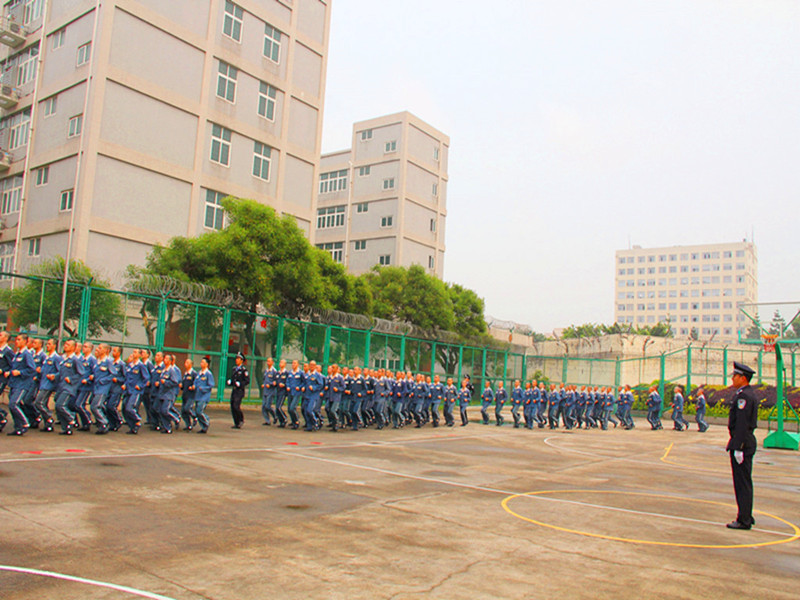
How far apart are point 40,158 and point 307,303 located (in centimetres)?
1687

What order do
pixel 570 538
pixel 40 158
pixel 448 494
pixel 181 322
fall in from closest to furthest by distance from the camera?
pixel 570 538 < pixel 448 494 < pixel 181 322 < pixel 40 158

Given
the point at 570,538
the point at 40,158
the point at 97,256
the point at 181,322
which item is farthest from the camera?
the point at 40,158

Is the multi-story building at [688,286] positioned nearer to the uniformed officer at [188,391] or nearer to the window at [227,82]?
the window at [227,82]

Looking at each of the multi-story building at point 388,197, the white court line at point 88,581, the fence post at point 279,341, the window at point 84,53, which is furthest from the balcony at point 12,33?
the white court line at point 88,581

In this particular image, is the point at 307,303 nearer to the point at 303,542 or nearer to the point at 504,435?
the point at 504,435

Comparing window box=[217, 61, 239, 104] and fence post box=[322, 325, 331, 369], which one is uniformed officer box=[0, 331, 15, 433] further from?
window box=[217, 61, 239, 104]

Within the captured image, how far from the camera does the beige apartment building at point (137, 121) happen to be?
30.6 m

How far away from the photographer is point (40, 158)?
33.2 meters

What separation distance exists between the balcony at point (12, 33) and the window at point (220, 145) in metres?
11.4

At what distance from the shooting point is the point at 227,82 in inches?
1435

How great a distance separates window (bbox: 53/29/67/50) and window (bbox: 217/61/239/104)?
760 cm

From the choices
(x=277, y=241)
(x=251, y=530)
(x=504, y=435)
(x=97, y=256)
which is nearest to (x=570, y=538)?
(x=251, y=530)

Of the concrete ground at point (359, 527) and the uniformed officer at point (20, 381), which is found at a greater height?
the uniformed officer at point (20, 381)

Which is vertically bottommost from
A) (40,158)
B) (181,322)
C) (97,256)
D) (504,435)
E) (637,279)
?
(504,435)
